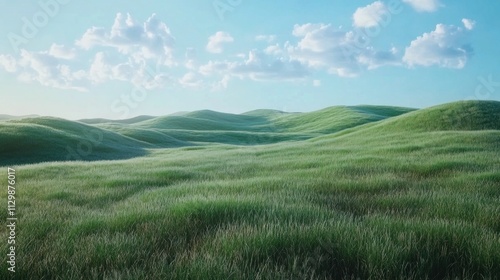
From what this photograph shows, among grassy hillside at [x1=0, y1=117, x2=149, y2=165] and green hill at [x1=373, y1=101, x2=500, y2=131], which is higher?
green hill at [x1=373, y1=101, x2=500, y2=131]

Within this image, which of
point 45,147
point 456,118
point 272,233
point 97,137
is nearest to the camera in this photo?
point 272,233

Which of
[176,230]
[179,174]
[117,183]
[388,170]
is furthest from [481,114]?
[176,230]

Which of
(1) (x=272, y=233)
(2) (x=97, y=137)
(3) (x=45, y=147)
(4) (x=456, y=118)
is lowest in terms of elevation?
(3) (x=45, y=147)

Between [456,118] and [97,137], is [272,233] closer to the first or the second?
[456,118]

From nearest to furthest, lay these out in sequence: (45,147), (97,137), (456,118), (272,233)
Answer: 1. (272,233)
2. (45,147)
3. (456,118)
4. (97,137)

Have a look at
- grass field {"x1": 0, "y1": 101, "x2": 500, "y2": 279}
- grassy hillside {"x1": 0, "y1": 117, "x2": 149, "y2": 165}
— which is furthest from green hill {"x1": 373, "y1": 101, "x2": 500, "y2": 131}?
grass field {"x1": 0, "y1": 101, "x2": 500, "y2": 279}

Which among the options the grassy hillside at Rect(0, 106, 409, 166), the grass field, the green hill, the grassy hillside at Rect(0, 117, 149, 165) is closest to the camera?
the grass field

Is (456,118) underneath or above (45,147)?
above

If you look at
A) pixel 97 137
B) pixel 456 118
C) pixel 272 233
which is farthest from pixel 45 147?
pixel 456 118

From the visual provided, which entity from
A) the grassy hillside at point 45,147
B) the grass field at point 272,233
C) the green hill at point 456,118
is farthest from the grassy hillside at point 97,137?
the grass field at point 272,233

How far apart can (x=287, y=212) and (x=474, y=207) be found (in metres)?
2.97

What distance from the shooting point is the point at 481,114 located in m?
40.8

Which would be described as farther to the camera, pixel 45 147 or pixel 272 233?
pixel 45 147

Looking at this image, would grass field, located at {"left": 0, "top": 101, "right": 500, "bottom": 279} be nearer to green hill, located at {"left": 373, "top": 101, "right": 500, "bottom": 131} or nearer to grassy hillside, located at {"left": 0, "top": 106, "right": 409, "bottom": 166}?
grassy hillside, located at {"left": 0, "top": 106, "right": 409, "bottom": 166}
